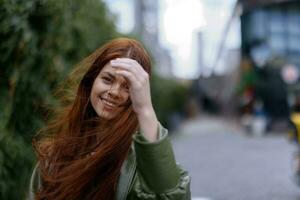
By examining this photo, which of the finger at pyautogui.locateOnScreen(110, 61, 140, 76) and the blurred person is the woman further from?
the blurred person

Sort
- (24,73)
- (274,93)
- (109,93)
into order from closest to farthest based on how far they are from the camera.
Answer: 1. (109,93)
2. (24,73)
3. (274,93)

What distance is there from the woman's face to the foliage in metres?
1.18

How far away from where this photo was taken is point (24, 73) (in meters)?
3.28

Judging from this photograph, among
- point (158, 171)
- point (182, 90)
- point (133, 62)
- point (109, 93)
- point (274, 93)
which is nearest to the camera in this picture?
point (158, 171)

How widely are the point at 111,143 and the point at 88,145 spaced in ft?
0.38

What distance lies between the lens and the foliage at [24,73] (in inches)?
121

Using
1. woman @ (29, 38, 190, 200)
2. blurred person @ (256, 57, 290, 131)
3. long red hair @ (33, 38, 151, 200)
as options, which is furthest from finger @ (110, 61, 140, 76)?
blurred person @ (256, 57, 290, 131)

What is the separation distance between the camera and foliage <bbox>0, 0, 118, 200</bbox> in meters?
3.07

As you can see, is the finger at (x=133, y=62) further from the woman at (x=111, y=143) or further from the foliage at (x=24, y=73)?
the foliage at (x=24, y=73)

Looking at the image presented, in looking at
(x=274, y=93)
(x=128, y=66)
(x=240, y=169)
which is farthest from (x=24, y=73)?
(x=274, y=93)

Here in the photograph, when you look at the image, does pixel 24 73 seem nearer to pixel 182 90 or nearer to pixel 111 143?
pixel 111 143

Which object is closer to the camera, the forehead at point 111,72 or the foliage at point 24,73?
the forehead at point 111,72

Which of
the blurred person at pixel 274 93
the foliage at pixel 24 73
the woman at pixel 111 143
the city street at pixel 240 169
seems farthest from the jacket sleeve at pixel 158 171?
the blurred person at pixel 274 93

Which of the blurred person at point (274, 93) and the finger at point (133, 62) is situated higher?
the finger at point (133, 62)
